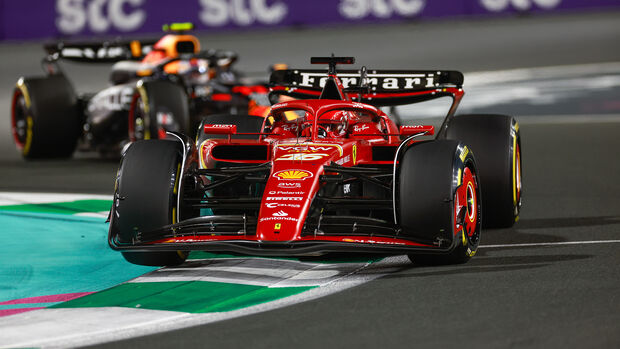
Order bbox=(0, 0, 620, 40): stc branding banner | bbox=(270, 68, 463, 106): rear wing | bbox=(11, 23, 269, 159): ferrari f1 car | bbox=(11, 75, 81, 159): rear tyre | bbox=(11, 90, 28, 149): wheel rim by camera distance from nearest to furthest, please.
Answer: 1. bbox=(270, 68, 463, 106): rear wing
2. bbox=(11, 23, 269, 159): ferrari f1 car
3. bbox=(11, 75, 81, 159): rear tyre
4. bbox=(11, 90, 28, 149): wheel rim
5. bbox=(0, 0, 620, 40): stc branding banner

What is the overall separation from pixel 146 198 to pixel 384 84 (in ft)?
10.6

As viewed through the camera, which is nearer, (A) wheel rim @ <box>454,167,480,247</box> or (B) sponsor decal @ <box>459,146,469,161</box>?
(A) wheel rim @ <box>454,167,480,247</box>

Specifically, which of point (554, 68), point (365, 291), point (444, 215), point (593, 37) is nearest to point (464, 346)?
point (365, 291)

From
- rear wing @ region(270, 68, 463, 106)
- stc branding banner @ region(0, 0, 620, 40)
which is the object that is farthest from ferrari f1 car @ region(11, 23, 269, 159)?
stc branding banner @ region(0, 0, 620, 40)

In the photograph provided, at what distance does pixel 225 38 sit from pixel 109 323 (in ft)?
82.5

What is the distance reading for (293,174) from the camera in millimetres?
7461

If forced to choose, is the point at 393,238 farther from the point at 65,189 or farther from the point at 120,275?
the point at 65,189

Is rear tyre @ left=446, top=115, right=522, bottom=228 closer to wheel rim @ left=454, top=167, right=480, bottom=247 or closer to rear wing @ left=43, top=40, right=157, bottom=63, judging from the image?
wheel rim @ left=454, top=167, right=480, bottom=247

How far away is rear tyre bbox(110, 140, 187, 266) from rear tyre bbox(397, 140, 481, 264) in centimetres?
145

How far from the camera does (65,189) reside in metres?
12.4

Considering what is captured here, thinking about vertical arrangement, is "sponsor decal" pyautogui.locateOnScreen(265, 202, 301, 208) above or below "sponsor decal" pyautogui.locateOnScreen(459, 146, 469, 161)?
below

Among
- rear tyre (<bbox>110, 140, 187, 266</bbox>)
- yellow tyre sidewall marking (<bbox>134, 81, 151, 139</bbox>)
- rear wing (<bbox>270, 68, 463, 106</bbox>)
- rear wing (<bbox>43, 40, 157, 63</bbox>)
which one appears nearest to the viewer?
rear tyre (<bbox>110, 140, 187, 266</bbox>)

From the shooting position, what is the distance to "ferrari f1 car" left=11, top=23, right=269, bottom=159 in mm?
14602

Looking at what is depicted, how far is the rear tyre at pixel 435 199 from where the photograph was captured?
7.19m
